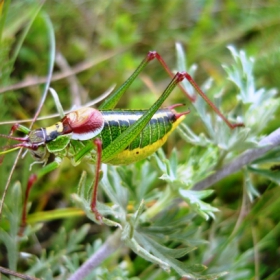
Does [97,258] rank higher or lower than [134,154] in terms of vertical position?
lower

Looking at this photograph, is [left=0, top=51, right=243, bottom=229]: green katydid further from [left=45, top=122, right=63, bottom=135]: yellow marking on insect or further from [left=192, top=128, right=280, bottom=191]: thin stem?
[left=192, top=128, right=280, bottom=191]: thin stem

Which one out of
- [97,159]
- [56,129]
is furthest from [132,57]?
[97,159]

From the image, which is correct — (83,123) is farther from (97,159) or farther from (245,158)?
(245,158)

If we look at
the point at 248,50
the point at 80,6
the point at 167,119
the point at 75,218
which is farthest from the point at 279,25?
the point at 75,218

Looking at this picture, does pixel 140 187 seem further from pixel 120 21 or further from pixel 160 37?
pixel 160 37

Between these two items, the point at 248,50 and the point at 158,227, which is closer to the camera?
the point at 158,227

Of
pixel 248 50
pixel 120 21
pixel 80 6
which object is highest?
pixel 80 6

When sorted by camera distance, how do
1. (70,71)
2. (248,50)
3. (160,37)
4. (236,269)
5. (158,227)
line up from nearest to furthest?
(158,227), (236,269), (70,71), (248,50), (160,37)
